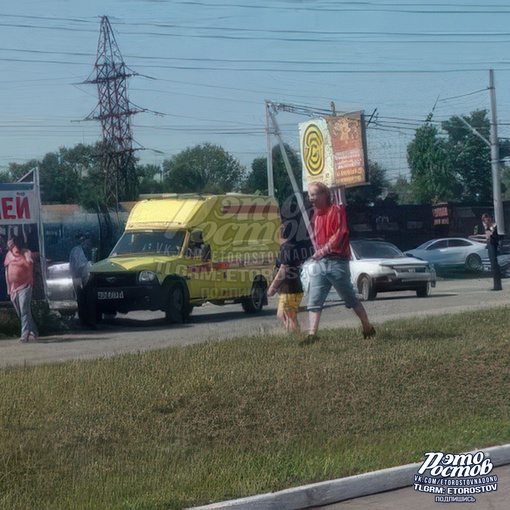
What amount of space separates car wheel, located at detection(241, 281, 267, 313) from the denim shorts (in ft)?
30.7

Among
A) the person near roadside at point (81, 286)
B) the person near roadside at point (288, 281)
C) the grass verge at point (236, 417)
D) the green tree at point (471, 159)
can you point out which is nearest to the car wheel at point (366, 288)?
the person near roadside at point (81, 286)

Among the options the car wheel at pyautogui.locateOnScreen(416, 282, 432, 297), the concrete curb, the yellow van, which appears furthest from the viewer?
the car wheel at pyautogui.locateOnScreen(416, 282, 432, 297)

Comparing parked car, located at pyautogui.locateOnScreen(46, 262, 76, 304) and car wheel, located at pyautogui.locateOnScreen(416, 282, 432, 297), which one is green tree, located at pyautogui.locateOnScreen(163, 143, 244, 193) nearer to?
car wheel, located at pyautogui.locateOnScreen(416, 282, 432, 297)

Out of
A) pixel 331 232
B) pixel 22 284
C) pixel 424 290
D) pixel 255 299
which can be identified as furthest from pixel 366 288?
pixel 331 232

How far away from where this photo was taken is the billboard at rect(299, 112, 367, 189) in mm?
36875

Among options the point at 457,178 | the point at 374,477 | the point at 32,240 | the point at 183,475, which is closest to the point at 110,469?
the point at 183,475

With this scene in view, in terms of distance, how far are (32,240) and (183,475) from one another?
37.2 ft

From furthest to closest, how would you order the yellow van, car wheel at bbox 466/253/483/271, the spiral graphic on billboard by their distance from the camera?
the spiral graphic on billboard
car wheel at bbox 466/253/483/271
the yellow van

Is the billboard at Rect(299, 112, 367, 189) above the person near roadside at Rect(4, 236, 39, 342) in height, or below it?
above

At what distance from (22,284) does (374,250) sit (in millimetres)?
10564

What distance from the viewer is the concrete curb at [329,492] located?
19.3 feet

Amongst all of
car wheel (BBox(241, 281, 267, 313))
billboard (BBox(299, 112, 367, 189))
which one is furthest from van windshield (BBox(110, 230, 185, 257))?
billboard (BBox(299, 112, 367, 189))

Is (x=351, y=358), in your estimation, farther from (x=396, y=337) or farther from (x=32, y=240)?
(x=32, y=240)

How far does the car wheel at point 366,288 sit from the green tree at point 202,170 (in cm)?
2675
